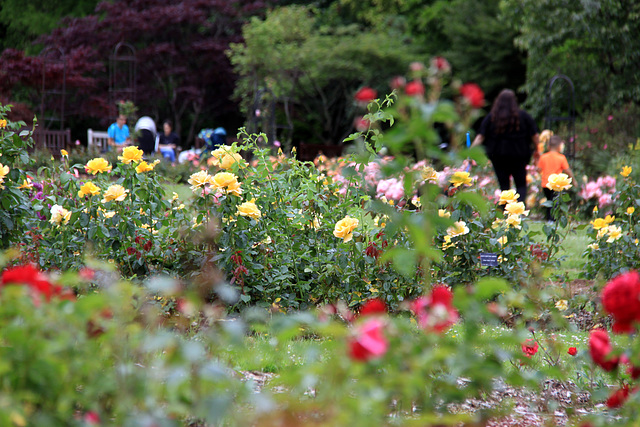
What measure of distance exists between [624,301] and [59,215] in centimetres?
302

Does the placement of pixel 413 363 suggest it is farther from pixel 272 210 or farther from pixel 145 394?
pixel 272 210

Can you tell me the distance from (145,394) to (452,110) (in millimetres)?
800

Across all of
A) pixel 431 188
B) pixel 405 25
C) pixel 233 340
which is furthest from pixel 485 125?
pixel 405 25

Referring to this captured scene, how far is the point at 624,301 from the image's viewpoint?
4.69 feet

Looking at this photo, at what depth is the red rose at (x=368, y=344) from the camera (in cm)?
118

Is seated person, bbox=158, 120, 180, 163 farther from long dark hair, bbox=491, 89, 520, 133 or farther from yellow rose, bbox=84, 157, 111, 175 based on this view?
yellow rose, bbox=84, 157, 111, 175

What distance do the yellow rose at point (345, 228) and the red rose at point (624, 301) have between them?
213 cm

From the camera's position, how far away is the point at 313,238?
3.91 meters

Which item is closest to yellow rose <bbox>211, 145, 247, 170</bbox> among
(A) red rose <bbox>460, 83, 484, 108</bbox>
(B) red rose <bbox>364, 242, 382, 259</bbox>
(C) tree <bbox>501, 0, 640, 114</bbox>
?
(B) red rose <bbox>364, 242, 382, 259</bbox>

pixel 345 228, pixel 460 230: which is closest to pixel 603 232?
pixel 460 230

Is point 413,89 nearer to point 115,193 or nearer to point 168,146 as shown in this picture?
point 115,193

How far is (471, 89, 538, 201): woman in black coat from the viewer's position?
7.62m

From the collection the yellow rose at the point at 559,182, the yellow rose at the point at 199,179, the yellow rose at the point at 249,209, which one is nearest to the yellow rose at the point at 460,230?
the yellow rose at the point at 559,182

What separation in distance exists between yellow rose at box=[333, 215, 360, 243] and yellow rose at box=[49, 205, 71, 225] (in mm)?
Result: 1421
